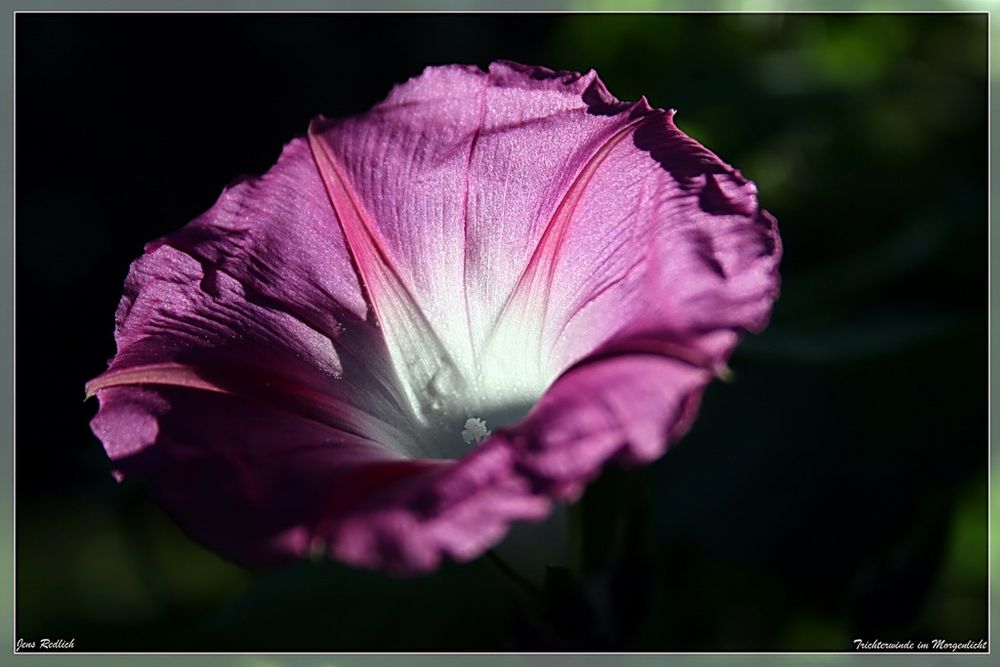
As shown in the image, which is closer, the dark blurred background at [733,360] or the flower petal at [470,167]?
the flower petal at [470,167]

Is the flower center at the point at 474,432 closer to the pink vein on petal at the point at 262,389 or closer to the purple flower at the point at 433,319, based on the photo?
the purple flower at the point at 433,319

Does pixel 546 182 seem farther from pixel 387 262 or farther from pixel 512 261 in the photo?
pixel 387 262

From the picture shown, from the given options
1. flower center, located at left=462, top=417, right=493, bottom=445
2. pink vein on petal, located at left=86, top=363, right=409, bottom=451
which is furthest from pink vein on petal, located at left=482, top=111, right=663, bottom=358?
pink vein on petal, located at left=86, top=363, right=409, bottom=451

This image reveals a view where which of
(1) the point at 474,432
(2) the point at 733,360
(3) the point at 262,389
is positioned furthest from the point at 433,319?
(2) the point at 733,360

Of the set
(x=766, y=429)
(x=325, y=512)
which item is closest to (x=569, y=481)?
(x=325, y=512)

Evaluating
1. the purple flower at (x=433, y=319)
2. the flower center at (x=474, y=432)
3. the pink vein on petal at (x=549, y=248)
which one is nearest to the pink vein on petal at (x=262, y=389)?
the purple flower at (x=433, y=319)

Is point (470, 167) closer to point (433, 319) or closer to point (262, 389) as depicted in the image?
point (433, 319)
